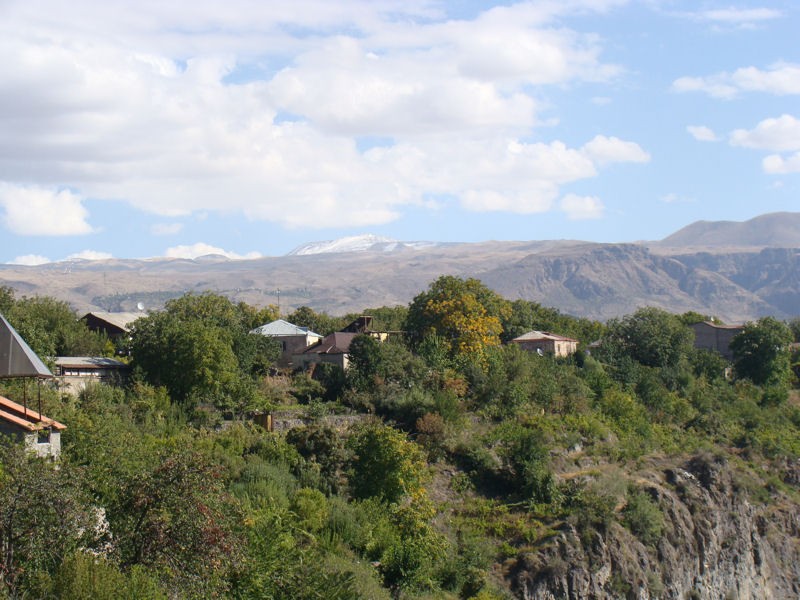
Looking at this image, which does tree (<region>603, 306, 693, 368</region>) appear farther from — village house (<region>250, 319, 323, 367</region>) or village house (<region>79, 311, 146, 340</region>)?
village house (<region>79, 311, 146, 340</region>)

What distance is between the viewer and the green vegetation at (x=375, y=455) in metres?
20.3

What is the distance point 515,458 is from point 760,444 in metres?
19.5

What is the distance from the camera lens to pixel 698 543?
45344 millimetres

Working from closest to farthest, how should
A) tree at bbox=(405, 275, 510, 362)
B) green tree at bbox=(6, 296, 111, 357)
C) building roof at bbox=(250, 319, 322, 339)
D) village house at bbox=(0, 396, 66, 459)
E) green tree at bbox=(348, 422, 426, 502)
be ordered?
1. village house at bbox=(0, 396, 66, 459)
2. green tree at bbox=(348, 422, 426, 502)
3. green tree at bbox=(6, 296, 111, 357)
4. tree at bbox=(405, 275, 510, 362)
5. building roof at bbox=(250, 319, 322, 339)

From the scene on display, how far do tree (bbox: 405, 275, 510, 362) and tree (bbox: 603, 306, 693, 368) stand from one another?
1109cm

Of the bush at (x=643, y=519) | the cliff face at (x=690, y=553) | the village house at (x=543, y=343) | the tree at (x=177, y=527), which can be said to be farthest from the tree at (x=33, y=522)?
the village house at (x=543, y=343)

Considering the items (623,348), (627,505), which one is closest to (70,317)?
(627,505)

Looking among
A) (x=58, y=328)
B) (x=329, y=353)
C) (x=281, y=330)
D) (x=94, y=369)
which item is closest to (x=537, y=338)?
(x=281, y=330)

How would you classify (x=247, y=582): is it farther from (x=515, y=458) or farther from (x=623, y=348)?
(x=623, y=348)

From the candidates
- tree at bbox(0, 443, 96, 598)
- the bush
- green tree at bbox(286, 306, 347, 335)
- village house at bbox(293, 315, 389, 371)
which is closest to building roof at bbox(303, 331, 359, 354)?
village house at bbox(293, 315, 389, 371)

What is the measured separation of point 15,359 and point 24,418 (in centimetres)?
205

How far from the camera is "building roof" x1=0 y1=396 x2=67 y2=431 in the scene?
26.7 m

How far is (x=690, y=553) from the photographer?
4431 cm

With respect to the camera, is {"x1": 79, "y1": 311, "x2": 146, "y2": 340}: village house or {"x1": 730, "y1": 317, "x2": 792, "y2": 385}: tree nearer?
{"x1": 79, "y1": 311, "x2": 146, "y2": 340}: village house
